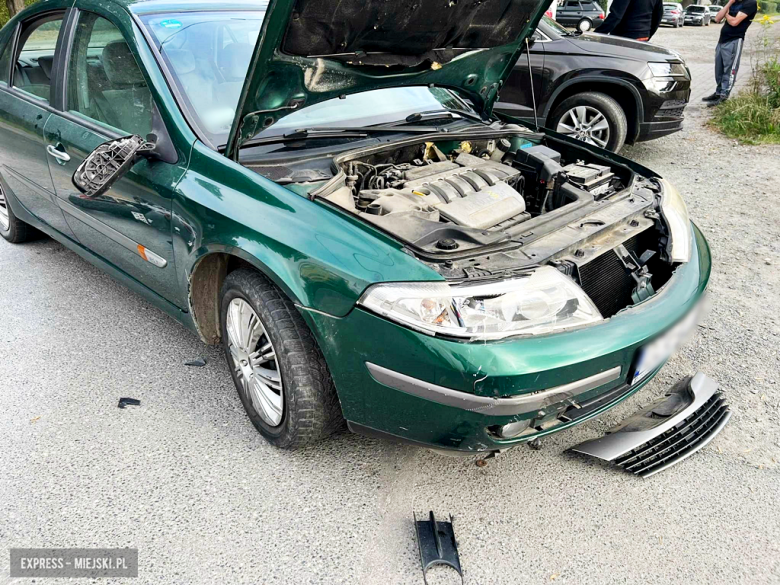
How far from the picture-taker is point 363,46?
8.69 ft

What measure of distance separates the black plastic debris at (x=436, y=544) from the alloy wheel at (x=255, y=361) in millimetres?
709

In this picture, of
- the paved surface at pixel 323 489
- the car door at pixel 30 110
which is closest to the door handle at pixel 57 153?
the car door at pixel 30 110

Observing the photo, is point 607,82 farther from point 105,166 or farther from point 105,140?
point 105,166

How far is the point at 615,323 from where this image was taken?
7.04 feet

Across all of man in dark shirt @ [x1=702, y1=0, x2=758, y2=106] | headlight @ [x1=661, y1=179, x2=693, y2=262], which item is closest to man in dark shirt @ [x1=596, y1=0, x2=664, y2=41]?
man in dark shirt @ [x1=702, y1=0, x2=758, y2=106]

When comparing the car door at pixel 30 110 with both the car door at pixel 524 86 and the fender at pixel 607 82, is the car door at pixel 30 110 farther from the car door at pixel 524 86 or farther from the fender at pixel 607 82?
the fender at pixel 607 82

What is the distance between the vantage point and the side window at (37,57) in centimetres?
345

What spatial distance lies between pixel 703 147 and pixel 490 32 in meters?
4.98

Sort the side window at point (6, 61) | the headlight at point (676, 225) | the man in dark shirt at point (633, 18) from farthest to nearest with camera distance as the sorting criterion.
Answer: the man in dark shirt at point (633, 18)
the side window at point (6, 61)
the headlight at point (676, 225)

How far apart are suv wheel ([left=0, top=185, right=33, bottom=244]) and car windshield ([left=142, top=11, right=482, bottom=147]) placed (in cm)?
221

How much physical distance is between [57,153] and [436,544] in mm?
2651

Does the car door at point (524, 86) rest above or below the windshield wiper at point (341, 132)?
below

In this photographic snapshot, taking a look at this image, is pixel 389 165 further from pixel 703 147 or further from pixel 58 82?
pixel 703 147

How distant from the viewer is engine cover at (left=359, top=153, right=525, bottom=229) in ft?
8.26
